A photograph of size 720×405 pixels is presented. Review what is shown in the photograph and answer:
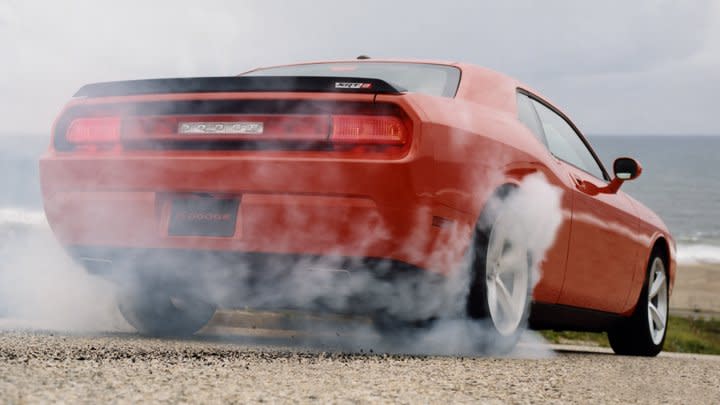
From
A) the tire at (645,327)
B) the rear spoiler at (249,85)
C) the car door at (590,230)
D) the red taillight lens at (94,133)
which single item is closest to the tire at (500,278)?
the car door at (590,230)

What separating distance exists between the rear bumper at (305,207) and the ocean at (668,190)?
88cm

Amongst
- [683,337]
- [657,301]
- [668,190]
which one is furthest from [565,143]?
[668,190]

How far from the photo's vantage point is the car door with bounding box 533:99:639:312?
19.0 feet

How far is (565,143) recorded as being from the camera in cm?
622

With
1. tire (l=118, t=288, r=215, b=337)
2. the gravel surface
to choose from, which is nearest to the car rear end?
the gravel surface

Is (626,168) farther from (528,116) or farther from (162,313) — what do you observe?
(162,313)

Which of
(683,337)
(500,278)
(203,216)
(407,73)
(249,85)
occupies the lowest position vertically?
(683,337)

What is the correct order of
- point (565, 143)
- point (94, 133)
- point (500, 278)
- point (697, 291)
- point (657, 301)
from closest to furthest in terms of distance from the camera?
point (94, 133), point (500, 278), point (565, 143), point (657, 301), point (697, 291)

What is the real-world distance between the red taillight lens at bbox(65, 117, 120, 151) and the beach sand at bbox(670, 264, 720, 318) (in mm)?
15770

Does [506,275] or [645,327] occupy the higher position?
[506,275]

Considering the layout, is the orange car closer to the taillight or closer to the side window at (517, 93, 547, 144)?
the taillight

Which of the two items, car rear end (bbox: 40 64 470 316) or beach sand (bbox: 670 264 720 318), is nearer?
car rear end (bbox: 40 64 470 316)

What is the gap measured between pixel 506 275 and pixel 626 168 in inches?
75.3

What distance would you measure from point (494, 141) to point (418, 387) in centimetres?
170
